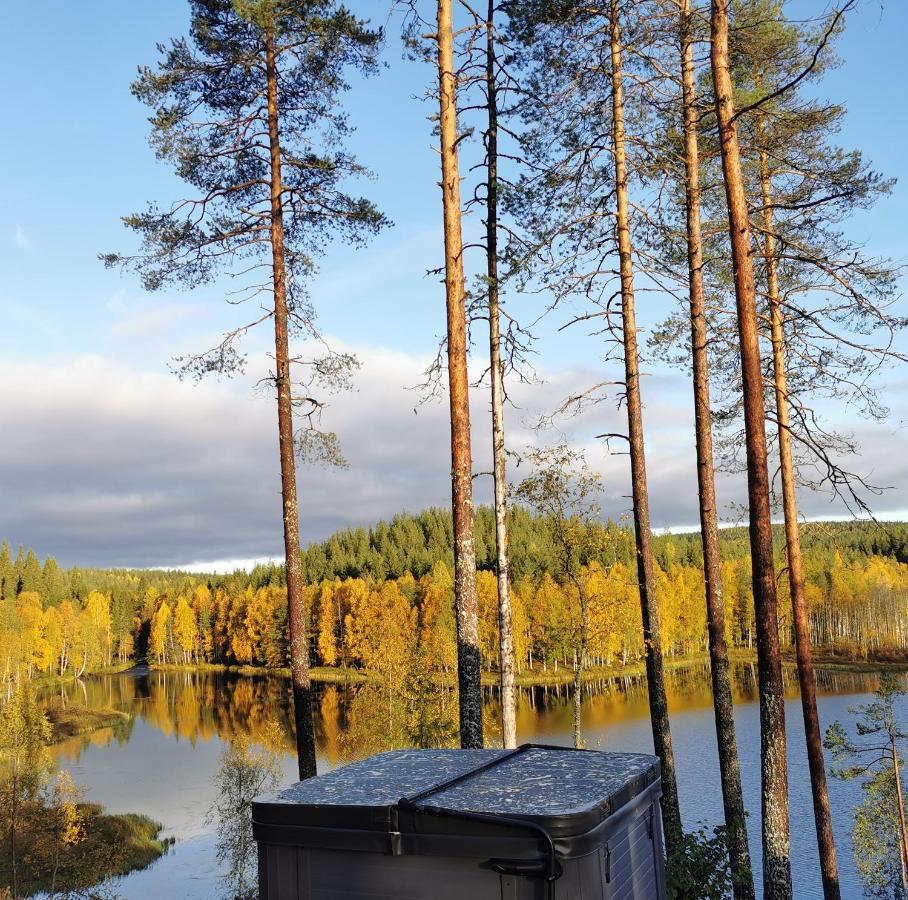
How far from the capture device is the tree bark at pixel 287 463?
11711 millimetres

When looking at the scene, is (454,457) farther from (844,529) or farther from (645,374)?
(844,529)

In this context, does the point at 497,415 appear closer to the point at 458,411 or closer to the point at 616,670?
the point at 458,411

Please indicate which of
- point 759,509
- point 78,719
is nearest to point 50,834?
point 759,509

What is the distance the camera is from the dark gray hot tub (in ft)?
13.2

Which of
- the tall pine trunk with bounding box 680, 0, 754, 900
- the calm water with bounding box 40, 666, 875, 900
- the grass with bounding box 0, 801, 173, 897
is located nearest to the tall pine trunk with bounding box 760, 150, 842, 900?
the tall pine trunk with bounding box 680, 0, 754, 900

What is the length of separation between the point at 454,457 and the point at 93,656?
273 ft

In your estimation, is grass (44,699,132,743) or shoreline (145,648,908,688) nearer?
grass (44,699,132,743)

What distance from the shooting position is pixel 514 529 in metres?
99.2

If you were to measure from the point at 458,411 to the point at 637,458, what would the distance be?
3.43 m

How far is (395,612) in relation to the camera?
63281 mm

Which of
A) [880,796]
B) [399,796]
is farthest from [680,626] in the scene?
[399,796]

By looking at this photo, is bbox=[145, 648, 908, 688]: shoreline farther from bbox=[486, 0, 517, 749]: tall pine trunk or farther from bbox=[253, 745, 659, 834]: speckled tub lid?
bbox=[253, 745, 659, 834]: speckled tub lid

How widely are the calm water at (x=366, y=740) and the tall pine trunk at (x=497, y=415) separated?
11482 mm

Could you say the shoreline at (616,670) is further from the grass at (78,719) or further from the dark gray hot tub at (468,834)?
the dark gray hot tub at (468,834)
